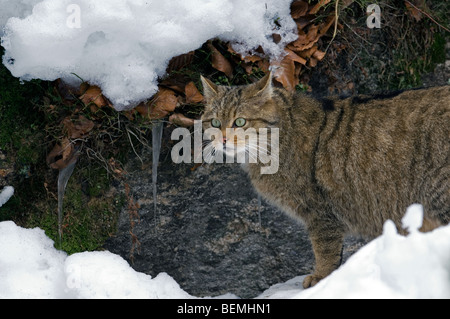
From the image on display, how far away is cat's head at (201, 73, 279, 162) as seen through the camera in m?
3.23

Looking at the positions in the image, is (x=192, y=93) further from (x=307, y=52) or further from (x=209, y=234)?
(x=209, y=234)

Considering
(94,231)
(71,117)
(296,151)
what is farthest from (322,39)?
(94,231)

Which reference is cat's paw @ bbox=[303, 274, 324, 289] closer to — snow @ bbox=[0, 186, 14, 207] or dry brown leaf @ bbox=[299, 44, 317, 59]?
dry brown leaf @ bbox=[299, 44, 317, 59]

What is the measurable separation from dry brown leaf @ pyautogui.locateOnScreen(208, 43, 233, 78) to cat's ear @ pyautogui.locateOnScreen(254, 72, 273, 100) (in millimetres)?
474

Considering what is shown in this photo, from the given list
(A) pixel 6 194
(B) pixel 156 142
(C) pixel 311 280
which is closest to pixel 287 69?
(B) pixel 156 142

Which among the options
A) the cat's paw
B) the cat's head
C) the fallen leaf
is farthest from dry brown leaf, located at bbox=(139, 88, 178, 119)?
the cat's paw

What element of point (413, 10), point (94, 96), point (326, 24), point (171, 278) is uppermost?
point (413, 10)

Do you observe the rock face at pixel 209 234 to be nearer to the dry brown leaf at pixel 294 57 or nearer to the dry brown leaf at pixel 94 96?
the dry brown leaf at pixel 94 96

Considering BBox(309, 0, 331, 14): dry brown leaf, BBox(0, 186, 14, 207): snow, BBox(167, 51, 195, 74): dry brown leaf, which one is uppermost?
BBox(309, 0, 331, 14): dry brown leaf

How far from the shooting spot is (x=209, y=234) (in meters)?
3.83

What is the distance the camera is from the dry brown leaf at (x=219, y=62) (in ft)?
11.8

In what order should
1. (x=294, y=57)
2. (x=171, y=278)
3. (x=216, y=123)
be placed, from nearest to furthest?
(x=171, y=278)
(x=216, y=123)
(x=294, y=57)

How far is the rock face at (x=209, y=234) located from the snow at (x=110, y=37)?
0.64 meters

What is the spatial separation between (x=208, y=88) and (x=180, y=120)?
36cm
